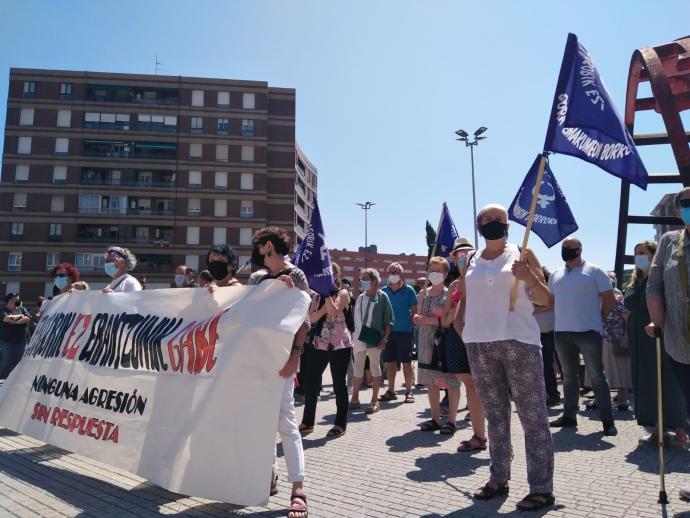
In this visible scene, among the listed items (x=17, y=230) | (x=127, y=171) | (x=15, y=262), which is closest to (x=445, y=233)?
(x=127, y=171)

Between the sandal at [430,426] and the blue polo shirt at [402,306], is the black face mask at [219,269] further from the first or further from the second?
the blue polo shirt at [402,306]

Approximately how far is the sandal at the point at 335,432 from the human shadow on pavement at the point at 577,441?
231 centimetres

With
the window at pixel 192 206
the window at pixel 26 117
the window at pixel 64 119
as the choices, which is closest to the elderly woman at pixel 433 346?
the window at pixel 192 206

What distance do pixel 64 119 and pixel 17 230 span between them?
12.5 m

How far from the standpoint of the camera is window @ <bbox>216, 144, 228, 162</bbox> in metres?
57.3

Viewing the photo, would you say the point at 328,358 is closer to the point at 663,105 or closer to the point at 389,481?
the point at 389,481

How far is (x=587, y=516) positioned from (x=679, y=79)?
8.10m

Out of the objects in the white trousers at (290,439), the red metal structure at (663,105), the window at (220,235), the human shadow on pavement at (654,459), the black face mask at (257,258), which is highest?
the window at (220,235)

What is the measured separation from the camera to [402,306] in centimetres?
868

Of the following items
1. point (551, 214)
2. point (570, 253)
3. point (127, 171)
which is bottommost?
point (570, 253)

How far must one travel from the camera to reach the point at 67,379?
5199mm

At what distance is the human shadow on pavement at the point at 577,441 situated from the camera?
5312 millimetres

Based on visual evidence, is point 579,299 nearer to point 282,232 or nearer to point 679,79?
point 282,232

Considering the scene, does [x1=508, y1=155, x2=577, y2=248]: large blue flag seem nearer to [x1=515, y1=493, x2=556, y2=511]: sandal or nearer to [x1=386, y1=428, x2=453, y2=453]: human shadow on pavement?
[x1=386, y1=428, x2=453, y2=453]: human shadow on pavement
